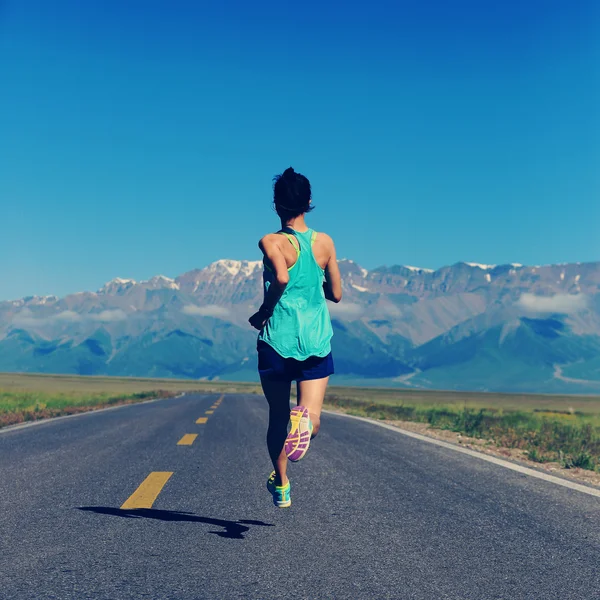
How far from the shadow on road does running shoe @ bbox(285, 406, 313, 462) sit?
0.68 m

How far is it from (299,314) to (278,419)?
0.83m

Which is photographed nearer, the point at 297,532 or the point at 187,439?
the point at 297,532

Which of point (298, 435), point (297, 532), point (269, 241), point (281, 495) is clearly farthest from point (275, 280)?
point (297, 532)

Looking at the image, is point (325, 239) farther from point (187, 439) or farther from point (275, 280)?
point (187, 439)

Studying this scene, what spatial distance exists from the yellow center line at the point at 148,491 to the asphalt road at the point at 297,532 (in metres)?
0.08

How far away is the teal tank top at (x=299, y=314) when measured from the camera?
4.97 m

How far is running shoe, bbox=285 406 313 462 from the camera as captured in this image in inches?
193

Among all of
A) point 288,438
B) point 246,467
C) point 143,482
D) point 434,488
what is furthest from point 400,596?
point 246,467

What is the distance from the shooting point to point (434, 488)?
6.93 meters

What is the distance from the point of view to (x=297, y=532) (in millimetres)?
5082

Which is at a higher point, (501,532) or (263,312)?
(263,312)

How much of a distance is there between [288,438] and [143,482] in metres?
2.74

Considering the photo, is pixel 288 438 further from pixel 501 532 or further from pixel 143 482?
pixel 143 482

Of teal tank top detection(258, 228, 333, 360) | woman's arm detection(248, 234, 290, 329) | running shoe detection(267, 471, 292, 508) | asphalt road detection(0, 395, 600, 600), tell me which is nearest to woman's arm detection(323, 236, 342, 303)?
teal tank top detection(258, 228, 333, 360)
